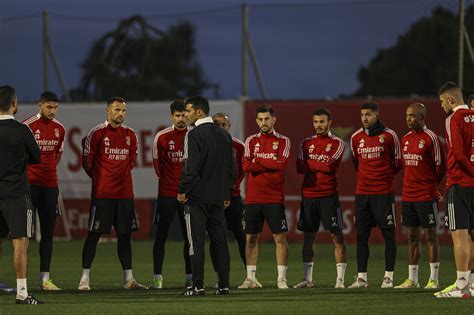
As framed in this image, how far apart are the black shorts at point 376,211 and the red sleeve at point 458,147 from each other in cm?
256

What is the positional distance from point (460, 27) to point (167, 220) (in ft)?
33.8

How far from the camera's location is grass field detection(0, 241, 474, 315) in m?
11.8

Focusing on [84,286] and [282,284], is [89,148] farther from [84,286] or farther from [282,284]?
[282,284]

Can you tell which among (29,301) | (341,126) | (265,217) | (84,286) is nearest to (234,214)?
(265,217)

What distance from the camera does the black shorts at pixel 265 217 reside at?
15.0m

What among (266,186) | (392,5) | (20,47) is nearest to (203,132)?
(266,186)

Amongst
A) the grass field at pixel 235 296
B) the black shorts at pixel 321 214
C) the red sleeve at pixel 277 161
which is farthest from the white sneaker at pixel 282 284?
the red sleeve at pixel 277 161

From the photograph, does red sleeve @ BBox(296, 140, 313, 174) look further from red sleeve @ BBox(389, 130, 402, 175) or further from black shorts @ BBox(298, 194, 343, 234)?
red sleeve @ BBox(389, 130, 402, 175)

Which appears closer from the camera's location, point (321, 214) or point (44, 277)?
point (44, 277)

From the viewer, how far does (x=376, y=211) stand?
15.1 meters

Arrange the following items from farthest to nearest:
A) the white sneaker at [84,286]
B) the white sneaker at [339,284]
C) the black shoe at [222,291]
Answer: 1. the white sneaker at [339,284]
2. the white sneaker at [84,286]
3. the black shoe at [222,291]

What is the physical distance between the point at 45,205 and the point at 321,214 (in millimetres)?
3575

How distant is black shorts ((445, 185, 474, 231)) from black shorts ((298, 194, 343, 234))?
2609mm

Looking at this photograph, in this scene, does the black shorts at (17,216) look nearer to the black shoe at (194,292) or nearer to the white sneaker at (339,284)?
the black shoe at (194,292)
